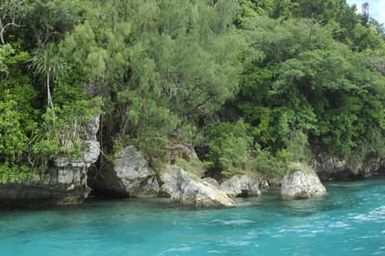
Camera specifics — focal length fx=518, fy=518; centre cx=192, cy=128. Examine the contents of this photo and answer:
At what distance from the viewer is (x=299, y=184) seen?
28.2 meters

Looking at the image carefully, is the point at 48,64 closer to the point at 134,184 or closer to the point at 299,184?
the point at 134,184

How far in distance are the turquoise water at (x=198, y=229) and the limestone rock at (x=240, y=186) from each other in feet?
8.72

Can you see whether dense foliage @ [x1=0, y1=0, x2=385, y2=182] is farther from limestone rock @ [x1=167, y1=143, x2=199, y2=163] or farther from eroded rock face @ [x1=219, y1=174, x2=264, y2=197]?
eroded rock face @ [x1=219, y1=174, x2=264, y2=197]

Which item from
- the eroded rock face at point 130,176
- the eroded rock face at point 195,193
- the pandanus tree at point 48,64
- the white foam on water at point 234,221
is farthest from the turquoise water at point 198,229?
the pandanus tree at point 48,64

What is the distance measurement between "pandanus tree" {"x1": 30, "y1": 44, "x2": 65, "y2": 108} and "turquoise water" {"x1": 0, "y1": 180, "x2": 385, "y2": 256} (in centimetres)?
640

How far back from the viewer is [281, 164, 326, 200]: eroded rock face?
28.2 meters

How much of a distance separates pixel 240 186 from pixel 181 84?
6.92m

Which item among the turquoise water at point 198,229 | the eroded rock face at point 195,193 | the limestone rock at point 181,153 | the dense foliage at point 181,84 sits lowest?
the turquoise water at point 198,229

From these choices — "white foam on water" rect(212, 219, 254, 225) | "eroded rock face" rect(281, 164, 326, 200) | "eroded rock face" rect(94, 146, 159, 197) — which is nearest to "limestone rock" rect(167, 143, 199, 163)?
"eroded rock face" rect(94, 146, 159, 197)

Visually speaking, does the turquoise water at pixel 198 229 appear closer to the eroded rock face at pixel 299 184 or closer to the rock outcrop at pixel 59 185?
the rock outcrop at pixel 59 185

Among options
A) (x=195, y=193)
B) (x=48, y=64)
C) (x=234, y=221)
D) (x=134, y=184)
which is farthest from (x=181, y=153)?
(x=234, y=221)

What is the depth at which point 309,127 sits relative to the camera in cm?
3650

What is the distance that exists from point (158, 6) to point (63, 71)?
718cm

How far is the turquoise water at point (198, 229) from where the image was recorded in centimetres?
1623
